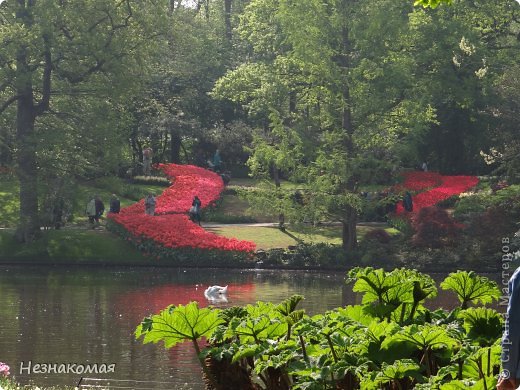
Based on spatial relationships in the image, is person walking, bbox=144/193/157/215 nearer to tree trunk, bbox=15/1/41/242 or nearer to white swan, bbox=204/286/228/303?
tree trunk, bbox=15/1/41/242

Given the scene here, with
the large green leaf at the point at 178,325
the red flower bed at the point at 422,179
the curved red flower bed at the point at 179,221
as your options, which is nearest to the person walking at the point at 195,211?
the curved red flower bed at the point at 179,221

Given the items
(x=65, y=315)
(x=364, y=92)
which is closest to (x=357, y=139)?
(x=364, y=92)

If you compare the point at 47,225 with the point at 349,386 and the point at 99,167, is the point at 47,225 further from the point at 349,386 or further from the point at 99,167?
the point at 349,386

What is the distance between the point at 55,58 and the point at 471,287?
33974 mm

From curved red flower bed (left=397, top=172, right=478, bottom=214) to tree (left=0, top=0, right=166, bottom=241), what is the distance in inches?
510

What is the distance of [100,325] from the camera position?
24875 millimetres

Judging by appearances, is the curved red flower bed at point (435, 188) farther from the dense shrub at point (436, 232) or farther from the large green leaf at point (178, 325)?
the large green leaf at point (178, 325)

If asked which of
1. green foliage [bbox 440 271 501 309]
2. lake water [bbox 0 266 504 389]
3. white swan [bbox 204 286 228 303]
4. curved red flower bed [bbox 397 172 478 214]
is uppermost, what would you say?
curved red flower bed [bbox 397 172 478 214]

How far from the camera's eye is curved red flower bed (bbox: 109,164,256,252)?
130 ft

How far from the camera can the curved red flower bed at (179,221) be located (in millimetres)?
39656

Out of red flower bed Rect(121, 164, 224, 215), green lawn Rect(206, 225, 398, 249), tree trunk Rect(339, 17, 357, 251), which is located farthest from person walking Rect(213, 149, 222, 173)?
tree trunk Rect(339, 17, 357, 251)

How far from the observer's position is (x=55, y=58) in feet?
137

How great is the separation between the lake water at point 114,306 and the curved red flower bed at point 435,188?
34.0 ft

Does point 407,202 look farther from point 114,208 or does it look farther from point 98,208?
point 98,208
